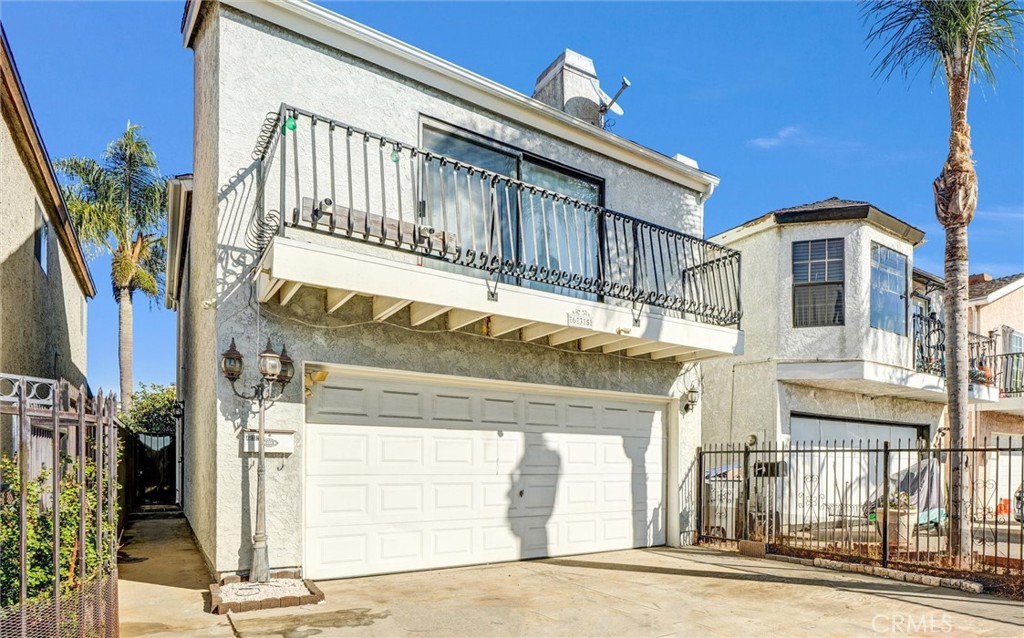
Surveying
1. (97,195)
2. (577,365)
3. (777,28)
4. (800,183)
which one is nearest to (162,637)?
(577,365)

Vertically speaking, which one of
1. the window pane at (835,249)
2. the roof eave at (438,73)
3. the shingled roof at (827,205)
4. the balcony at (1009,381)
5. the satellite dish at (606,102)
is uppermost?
the satellite dish at (606,102)

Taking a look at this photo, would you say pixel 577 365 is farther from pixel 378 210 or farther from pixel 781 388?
pixel 781 388

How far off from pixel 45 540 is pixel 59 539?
1.02 feet

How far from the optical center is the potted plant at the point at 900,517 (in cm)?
920

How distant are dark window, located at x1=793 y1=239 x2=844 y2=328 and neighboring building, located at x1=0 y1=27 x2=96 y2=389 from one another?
40.9ft

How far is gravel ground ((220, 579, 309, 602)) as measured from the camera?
19.7ft

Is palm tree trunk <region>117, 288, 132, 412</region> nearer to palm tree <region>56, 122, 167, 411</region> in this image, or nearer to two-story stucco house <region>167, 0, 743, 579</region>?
palm tree <region>56, 122, 167, 411</region>

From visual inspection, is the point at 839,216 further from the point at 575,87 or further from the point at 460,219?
the point at 460,219

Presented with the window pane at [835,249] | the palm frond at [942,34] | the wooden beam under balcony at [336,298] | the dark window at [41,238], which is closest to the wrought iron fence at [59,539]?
the wooden beam under balcony at [336,298]

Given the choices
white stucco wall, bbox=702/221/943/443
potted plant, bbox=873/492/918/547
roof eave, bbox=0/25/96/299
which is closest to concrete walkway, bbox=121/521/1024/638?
potted plant, bbox=873/492/918/547

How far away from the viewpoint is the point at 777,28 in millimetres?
9547

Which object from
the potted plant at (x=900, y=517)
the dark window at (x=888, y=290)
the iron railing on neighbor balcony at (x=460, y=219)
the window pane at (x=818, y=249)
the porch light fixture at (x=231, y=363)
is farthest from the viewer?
the dark window at (x=888, y=290)

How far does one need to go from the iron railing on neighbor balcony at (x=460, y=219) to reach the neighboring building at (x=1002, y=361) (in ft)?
37.0

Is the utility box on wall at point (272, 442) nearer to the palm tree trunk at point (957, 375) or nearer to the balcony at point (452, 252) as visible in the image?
the balcony at point (452, 252)
